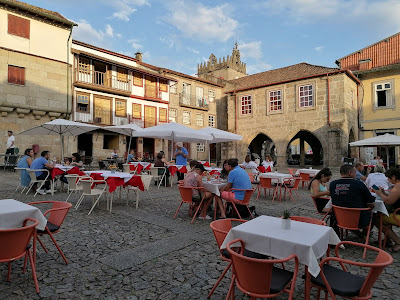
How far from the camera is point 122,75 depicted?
21891mm

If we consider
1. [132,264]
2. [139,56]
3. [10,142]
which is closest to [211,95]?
[139,56]

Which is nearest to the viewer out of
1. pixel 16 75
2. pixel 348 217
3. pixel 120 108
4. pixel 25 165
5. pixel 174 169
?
pixel 348 217

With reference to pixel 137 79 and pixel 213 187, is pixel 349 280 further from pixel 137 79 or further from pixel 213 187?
pixel 137 79

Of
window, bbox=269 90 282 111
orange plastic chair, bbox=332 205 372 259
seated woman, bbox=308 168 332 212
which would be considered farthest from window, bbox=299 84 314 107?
orange plastic chair, bbox=332 205 372 259

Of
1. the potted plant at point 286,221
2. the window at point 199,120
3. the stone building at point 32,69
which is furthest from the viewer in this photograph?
the window at point 199,120

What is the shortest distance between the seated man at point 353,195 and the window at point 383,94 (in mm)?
19563

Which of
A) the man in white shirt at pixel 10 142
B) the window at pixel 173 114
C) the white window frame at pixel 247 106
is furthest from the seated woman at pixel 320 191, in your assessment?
the window at pixel 173 114

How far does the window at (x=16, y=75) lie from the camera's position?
1594 cm

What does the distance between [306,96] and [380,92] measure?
17.9 feet

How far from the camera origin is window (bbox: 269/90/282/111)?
21.3 m

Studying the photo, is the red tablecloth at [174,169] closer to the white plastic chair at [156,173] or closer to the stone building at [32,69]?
the white plastic chair at [156,173]

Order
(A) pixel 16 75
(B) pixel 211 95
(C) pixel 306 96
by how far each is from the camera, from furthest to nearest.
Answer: (B) pixel 211 95 → (C) pixel 306 96 → (A) pixel 16 75

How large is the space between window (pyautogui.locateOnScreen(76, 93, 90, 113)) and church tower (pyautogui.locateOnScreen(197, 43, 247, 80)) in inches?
1057

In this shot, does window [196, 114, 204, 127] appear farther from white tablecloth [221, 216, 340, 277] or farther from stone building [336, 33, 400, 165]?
white tablecloth [221, 216, 340, 277]
